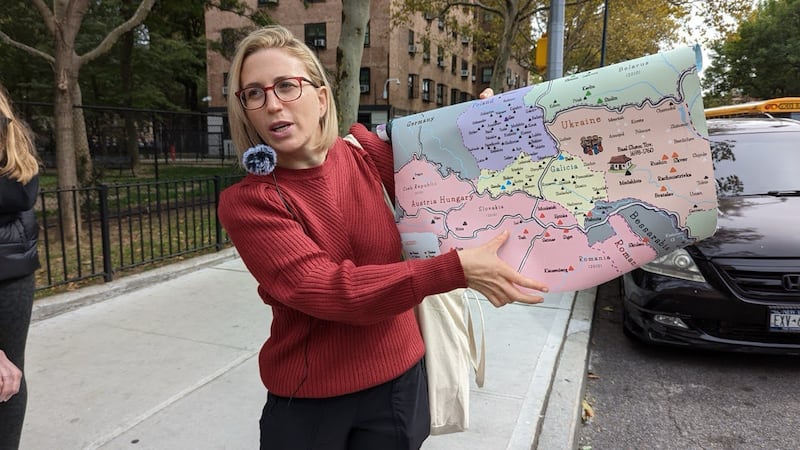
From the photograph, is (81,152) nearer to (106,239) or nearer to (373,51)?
(106,239)

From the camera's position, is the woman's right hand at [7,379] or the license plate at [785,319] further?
the license plate at [785,319]

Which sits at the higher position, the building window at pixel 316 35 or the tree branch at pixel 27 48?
the building window at pixel 316 35

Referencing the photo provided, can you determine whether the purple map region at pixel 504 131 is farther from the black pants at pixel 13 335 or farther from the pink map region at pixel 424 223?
the black pants at pixel 13 335

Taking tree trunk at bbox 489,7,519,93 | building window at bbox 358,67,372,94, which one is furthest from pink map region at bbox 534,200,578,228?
building window at bbox 358,67,372,94

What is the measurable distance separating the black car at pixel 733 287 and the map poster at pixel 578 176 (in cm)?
269

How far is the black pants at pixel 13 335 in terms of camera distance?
6.20ft

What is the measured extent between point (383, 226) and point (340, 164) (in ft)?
0.68

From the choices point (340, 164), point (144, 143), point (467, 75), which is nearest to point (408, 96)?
point (467, 75)

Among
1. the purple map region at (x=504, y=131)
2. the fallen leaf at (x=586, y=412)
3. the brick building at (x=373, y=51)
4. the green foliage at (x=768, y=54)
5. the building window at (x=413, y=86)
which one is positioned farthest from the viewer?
the green foliage at (x=768, y=54)

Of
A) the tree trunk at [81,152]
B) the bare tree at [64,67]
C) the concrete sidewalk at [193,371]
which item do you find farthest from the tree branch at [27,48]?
the concrete sidewalk at [193,371]

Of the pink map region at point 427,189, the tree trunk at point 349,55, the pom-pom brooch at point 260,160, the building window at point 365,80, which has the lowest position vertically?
the pink map region at point 427,189

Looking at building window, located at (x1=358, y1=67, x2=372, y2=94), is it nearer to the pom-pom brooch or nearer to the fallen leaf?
the fallen leaf

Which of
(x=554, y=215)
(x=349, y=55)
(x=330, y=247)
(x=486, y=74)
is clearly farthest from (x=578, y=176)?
(x=486, y=74)

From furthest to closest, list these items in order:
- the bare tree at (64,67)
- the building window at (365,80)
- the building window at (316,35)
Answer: the building window at (365,80) → the building window at (316,35) → the bare tree at (64,67)
